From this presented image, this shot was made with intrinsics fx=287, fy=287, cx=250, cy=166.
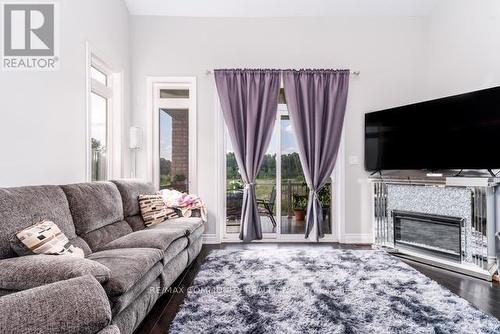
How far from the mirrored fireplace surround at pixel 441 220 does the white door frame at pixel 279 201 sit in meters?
0.49

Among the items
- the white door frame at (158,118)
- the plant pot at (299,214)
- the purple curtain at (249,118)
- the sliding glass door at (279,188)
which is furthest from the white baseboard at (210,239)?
the plant pot at (299,214)

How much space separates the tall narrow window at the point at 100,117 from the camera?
344 centimetres

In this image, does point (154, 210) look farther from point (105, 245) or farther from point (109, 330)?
point (109, 330)

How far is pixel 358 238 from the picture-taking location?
4.15m

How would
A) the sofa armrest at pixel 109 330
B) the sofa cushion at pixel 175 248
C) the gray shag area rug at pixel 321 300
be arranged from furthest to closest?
1. the sofa cushion at pixel 175 248
2. the gray shag area rug at pixel 321 300
3. the sofa armrest at pixel 109 330

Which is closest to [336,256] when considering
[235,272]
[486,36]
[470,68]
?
[235,272]

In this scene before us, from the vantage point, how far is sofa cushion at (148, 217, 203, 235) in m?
2.88

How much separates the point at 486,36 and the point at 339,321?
11.1ft

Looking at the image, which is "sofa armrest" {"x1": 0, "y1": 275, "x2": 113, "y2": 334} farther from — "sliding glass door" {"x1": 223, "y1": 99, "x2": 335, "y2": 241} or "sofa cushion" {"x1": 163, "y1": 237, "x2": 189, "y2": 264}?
"sliding glass door" {"x1": 223, "y1": 99, "x2": 335, "y2": 241}

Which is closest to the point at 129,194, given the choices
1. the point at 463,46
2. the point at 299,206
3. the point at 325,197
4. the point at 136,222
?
the point at 136,222

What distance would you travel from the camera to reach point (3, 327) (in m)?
0.93

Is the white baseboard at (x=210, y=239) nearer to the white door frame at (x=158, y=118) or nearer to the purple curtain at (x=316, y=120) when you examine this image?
the white door frame at (x=158, y=118)

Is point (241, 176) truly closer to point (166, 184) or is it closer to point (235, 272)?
point (166, 184)

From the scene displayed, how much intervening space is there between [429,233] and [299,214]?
166 centimetres
